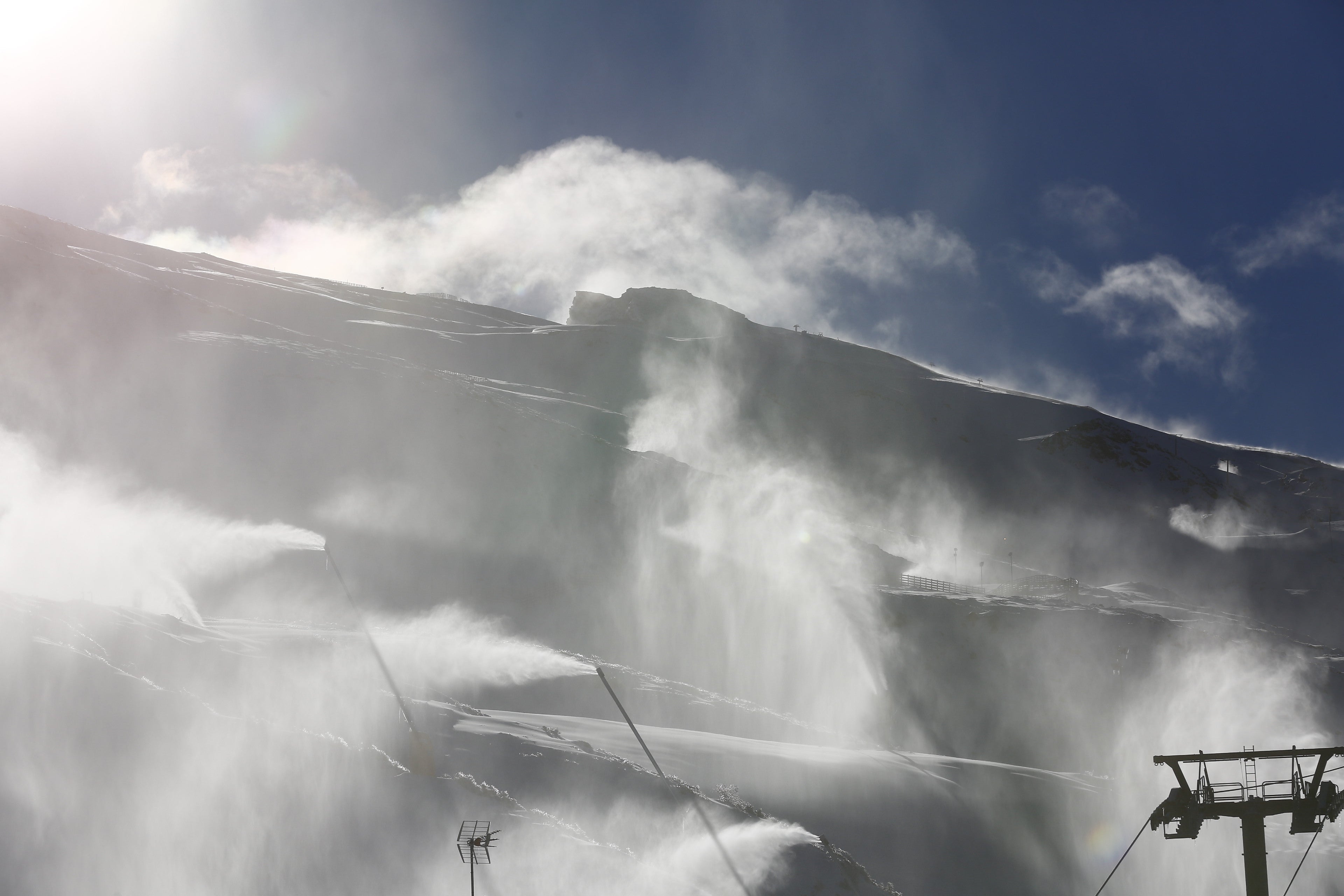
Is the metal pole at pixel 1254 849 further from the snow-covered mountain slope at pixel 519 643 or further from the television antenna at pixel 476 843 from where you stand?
the television antenna at pixel 476 843

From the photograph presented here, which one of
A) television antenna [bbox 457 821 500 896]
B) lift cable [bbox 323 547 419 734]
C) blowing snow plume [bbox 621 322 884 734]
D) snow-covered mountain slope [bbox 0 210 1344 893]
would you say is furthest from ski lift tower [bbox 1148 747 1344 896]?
blowing snow plume [bbox 621 322 884 734]

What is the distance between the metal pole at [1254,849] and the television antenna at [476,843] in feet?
57.1

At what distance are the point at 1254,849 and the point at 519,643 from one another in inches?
1340

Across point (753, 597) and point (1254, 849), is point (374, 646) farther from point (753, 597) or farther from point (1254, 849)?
point (1254, 849)

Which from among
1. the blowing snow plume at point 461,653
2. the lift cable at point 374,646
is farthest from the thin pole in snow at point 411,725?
the blowing snow plume at point 461,653

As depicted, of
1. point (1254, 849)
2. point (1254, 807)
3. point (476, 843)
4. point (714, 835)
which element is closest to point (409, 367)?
point (714, 835)

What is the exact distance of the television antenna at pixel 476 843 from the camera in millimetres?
25562

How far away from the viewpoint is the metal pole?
23.3 m

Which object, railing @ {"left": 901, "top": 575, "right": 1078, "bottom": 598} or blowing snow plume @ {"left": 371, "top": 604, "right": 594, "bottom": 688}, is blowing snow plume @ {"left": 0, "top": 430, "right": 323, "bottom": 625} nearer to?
blowing snow plume @ {"left": 371, "top": 604, "right": 594, "bottom": 688}

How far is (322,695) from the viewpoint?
108ft

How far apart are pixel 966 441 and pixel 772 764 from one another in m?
83.7

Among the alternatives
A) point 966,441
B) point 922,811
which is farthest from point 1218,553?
point 922,811

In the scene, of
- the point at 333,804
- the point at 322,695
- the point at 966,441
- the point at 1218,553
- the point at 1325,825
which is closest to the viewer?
the point at 333,804

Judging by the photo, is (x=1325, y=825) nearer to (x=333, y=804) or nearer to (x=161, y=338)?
(x=333, y=804)
